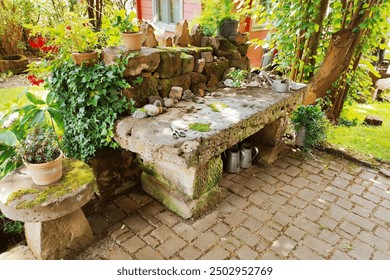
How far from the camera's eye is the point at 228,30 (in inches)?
161

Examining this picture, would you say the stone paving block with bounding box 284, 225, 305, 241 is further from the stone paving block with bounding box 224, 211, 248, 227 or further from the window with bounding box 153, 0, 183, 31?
the window with bounding box 153, 0, 183, 31

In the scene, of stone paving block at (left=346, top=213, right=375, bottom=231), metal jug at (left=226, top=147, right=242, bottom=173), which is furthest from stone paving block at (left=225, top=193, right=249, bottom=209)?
stone paving block at (left=346, top=213, right=375, bottom=231)

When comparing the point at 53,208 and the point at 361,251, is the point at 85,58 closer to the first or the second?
the point at 53,208

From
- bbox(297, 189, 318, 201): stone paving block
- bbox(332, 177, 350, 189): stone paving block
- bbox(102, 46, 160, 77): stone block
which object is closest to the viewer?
bbox(102, 46, 160, 77): stone block

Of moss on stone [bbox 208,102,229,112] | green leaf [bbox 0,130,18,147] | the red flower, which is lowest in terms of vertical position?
green leaf [bbox 0,130,18,147]

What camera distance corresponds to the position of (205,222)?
9.71 ft

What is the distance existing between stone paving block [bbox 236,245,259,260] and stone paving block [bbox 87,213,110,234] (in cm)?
135

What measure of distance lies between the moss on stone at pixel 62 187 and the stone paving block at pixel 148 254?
2.59 feet

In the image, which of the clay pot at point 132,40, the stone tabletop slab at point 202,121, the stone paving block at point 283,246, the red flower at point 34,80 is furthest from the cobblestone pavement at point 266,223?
the clay pot at point 132,40

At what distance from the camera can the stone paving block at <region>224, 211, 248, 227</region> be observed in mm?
2952

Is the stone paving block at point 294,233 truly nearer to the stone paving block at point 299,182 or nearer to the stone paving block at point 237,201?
the stone paving block at point 237,201

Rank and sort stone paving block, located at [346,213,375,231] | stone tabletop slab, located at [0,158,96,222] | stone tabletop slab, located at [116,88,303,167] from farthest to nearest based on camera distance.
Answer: stone paving block, located at [346,213,375,231] → stone tabletop slab, located at [116,88,303,167] → stone tabletop slab, located at [0,158,96,222]

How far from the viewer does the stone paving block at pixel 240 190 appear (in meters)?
3.39
